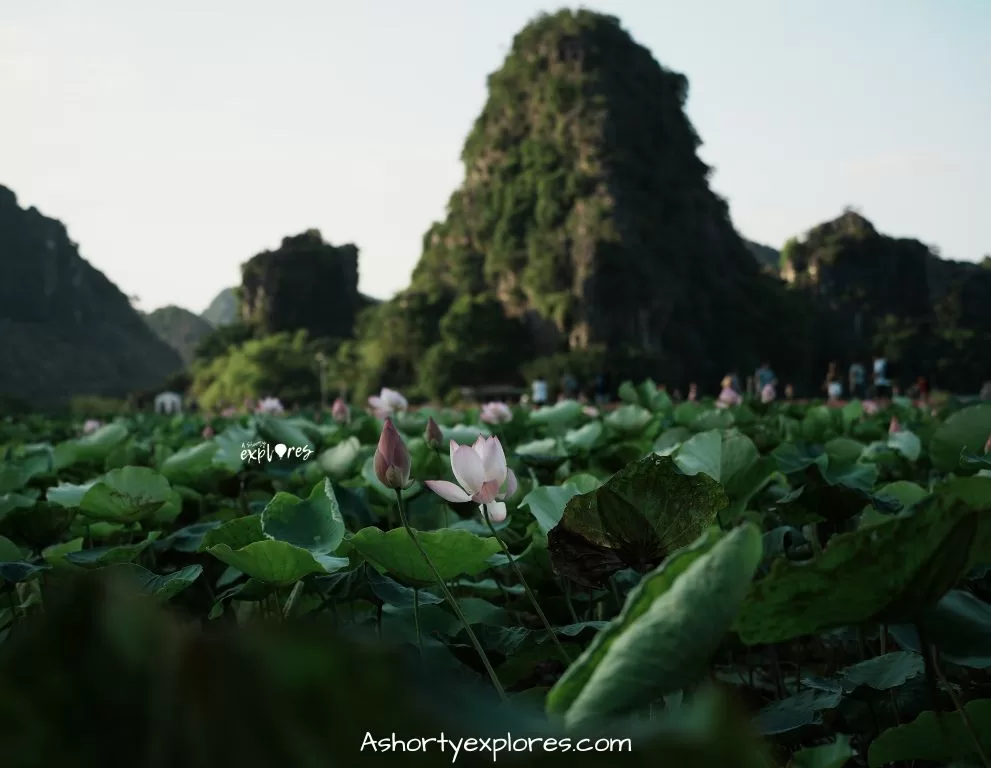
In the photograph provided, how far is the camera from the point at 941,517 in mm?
424

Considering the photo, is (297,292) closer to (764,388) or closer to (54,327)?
(54,327)

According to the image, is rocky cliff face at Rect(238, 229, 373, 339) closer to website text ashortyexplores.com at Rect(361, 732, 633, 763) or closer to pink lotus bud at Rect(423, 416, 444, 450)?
pink lotus bud at Rect(423, 416, 444, 450)

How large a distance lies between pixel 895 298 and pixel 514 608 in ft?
163

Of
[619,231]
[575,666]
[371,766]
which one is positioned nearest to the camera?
[371,766]

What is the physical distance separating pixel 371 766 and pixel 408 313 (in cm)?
3615

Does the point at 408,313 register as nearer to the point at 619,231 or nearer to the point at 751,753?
the point at 619,231

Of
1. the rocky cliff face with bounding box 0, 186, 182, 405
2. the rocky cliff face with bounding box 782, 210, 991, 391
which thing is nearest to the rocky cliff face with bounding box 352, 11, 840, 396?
the rocky cliff face with bounding box 782, 210, 991, 391

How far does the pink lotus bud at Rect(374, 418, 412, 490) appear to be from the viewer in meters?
0.73

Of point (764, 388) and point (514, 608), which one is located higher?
point (764, 388)

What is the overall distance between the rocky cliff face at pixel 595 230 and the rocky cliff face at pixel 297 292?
1115cm

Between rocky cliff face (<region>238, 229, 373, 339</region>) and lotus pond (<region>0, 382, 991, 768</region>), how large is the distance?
4903cm

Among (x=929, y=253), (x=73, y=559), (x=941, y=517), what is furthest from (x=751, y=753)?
(x=929, y=253)

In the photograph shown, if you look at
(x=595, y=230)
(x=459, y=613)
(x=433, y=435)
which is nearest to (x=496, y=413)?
(x=433, y=435)

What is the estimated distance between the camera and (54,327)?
66.6 m
